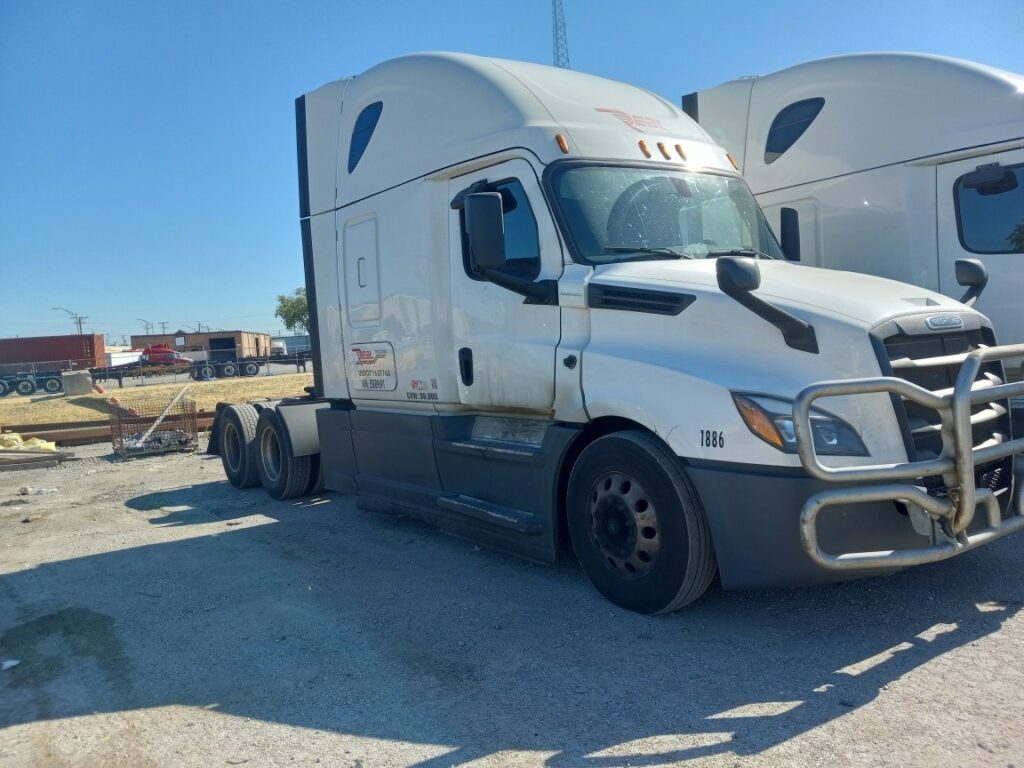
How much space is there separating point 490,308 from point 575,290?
3.06 feet

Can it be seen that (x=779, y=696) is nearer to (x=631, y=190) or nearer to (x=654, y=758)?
(x=654, y=758)

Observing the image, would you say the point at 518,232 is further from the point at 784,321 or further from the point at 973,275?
the point at 973,275

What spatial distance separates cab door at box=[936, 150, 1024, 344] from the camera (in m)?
6.52

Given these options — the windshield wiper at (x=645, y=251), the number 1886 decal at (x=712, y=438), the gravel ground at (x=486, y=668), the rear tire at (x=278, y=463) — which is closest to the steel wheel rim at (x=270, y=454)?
the rear tire at (x=278, y=463)

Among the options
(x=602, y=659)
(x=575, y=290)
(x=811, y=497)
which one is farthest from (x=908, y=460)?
(x=575, y=290)

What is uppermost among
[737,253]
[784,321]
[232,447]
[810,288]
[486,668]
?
[737,253]

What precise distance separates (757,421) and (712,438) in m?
0.26

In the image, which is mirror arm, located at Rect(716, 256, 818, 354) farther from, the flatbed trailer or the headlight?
the flatbed trailer

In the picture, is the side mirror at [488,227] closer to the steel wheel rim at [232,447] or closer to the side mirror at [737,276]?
the side mirror at [737,276]

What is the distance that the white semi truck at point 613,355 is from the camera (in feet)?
12.7

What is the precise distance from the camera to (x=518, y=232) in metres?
5.52

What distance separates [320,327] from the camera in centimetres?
808

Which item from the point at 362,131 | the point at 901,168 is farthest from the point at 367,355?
the point at 901,168

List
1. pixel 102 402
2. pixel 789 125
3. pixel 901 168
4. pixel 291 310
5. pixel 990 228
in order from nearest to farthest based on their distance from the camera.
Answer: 1. pixel 990 228
2. pixel 901 168
3. pixel 789 125
4. pixel 102 402
5. pixel 291 310
